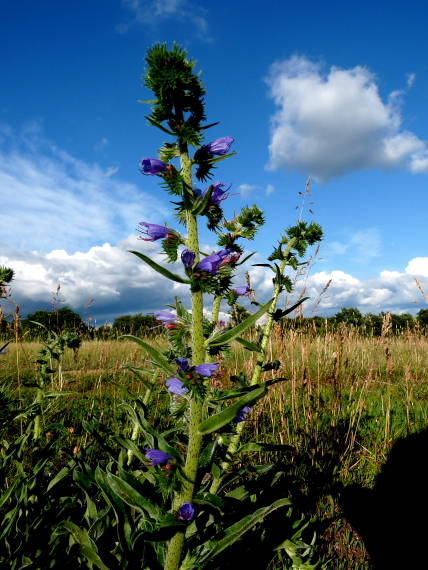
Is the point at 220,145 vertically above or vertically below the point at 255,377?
above

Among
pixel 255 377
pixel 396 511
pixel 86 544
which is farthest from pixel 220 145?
pixel 396 511

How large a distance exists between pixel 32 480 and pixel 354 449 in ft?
10.6

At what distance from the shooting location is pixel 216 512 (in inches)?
68.5

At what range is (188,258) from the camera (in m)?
1.54

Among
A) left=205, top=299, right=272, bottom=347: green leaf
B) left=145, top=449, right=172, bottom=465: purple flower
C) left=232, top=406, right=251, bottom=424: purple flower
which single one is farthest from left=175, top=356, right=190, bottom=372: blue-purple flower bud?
left=232, top=406, right=251, bottom=424: purple flower

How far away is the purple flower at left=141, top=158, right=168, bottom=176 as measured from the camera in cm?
165

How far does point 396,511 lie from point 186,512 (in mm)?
2532

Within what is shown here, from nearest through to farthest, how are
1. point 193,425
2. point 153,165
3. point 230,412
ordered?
1. point 230,412
2. point 193,425
3. point 153,165

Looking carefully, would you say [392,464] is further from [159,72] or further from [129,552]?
[159,72]

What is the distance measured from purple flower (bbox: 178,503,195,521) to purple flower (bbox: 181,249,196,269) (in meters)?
0.94

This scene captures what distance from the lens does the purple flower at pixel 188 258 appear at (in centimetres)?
154

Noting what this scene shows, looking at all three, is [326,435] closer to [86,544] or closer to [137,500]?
[86,544]

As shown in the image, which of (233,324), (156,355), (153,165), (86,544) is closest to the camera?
(156,355)

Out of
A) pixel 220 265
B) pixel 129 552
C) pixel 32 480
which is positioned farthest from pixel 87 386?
pixel 220 265
